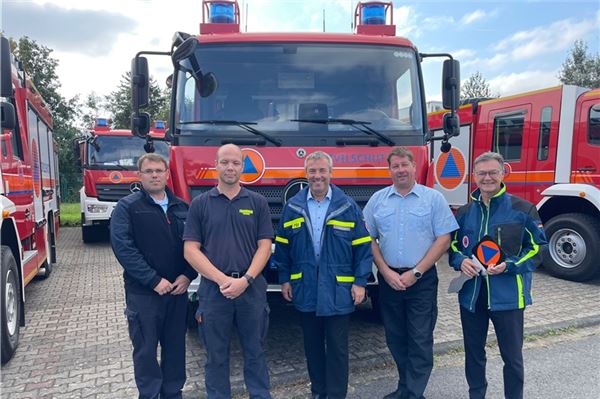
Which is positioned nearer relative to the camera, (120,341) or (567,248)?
(120,341)

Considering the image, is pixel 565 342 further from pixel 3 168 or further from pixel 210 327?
pixel 3 168

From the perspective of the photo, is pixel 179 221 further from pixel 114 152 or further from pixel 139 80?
pixel 114 152

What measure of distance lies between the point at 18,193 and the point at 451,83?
4.27 metres

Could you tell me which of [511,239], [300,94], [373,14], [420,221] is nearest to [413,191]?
[420,221]

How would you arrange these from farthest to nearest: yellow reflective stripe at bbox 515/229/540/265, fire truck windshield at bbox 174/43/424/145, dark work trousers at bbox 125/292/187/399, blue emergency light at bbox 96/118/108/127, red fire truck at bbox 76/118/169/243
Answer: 1. blue emergency light at bbox 96/118/108/127
2. red fire truck at bbox 76/118/169/243
3. fire truck windshield at bbox 174/43/424/145
4. dark work trousers at bbox 125/292/187/399
5. yellow reflective stripe at bbox 515/229/540/265

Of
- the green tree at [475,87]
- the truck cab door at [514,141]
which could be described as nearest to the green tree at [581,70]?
the green tree at [475,87]

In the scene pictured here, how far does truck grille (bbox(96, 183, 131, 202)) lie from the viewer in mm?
9445

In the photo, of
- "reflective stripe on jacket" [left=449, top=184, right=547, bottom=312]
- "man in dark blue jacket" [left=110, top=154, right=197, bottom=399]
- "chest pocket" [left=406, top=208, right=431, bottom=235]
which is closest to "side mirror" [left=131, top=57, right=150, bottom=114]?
"man in dark blue jacket" [left=110, top=154, right=197, bottom=399]

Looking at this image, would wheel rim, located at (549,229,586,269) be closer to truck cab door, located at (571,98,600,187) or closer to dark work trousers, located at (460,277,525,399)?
truck cab door, located at (571,98,600,187)

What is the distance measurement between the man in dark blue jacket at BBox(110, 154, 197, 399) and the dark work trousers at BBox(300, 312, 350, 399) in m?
0.86

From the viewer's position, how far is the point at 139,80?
3807mm

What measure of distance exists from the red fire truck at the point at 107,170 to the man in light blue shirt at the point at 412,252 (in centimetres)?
727

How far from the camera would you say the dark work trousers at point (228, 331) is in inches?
107

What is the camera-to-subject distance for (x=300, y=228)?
2854 mm
